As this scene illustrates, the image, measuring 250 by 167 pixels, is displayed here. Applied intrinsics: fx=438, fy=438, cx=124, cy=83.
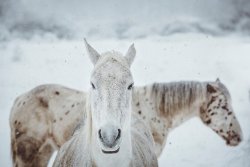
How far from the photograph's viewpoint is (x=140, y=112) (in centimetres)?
180

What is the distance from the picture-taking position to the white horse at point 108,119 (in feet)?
3.16

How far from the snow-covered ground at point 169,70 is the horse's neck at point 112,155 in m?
0.71

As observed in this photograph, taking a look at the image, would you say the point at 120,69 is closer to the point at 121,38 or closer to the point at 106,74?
the point at 106,74

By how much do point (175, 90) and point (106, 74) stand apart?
Result: 2.65 ft

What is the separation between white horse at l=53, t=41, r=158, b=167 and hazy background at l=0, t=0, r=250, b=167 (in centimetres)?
64

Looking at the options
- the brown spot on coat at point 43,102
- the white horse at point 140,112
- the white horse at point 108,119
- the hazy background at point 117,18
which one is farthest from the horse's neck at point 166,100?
the white horse at point 108,119

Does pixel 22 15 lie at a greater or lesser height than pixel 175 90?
greater

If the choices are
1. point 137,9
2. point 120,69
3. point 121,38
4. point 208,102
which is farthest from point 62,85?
point 120,69

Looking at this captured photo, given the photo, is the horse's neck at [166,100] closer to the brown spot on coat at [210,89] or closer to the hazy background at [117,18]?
the brown spot on coat at [210,89]

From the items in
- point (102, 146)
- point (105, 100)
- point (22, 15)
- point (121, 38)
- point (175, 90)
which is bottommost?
point (102, 146)

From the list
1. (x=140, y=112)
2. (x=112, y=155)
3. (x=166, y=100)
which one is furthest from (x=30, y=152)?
(x=112, y=155)

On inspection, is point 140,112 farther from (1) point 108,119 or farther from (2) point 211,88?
(1) point 108,119

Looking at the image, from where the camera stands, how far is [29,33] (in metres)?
1.79

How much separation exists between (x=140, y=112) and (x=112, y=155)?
2.53ft
